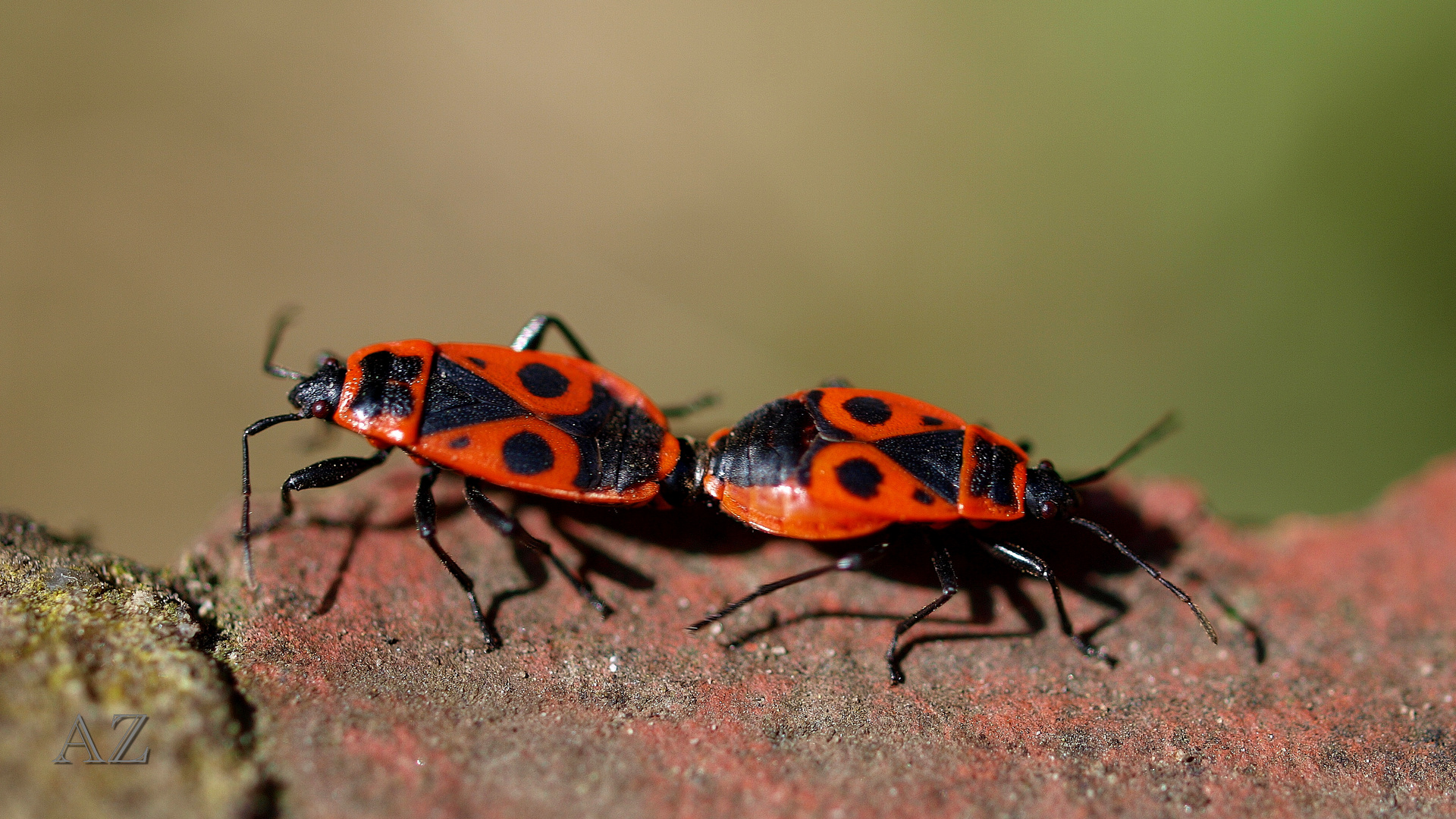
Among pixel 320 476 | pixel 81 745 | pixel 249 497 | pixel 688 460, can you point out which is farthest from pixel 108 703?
pixel 688 460

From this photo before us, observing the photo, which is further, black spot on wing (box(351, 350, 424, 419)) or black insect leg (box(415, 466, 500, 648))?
black spot on wing (box(351, 350, 424, 419))

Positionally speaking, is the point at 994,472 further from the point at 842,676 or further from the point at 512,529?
the point at 512,529

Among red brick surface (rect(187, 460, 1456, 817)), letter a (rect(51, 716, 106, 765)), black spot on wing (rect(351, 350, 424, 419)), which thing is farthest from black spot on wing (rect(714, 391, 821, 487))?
letter a (rect(51, 716, 106, 765))

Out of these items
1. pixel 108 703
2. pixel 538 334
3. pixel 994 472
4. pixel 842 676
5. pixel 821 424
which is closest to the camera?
pixel 108 703

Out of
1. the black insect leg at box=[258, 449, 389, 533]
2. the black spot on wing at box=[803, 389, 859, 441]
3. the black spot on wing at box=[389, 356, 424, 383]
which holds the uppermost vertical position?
the black spot on wing at box=[803, 389, 859, 441]

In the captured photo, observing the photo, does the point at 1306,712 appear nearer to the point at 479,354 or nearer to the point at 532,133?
the point at 479,354

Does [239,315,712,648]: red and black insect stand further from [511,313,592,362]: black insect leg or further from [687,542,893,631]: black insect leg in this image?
[687,542,893,631]: black insect leg

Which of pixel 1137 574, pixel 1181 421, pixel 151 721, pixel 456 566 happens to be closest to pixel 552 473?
pixel 456 566
